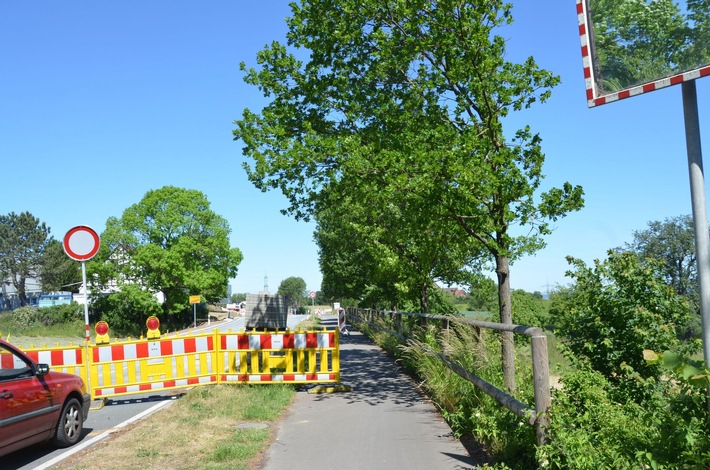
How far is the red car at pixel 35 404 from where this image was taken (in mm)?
7066

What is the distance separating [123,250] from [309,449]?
55.0 metres

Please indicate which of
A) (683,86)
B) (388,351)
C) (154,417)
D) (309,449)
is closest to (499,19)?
(683,86)

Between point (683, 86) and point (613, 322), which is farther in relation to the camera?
point (613, 322)

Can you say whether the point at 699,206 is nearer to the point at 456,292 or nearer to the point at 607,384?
the point at 607,384

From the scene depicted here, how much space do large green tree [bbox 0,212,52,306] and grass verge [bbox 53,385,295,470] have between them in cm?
8928

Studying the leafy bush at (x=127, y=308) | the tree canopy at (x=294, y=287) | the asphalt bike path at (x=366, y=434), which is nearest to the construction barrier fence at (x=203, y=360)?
the asphalt bike path at (x=366, y=434)

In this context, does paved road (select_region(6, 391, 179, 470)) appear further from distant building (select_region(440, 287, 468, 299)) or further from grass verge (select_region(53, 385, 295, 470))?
distant building (select_region(440, 287, 468, 299))

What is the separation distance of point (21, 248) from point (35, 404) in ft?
306

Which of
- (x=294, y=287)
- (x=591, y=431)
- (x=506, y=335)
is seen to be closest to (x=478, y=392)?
(x=506, y=335)

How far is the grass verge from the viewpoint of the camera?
7.03m

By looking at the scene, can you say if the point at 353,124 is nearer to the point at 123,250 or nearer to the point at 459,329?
the point at 459,329

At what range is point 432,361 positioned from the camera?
11.2m

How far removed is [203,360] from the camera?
12.5 meters

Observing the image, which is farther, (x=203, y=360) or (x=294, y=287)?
(x=294, y=287)
